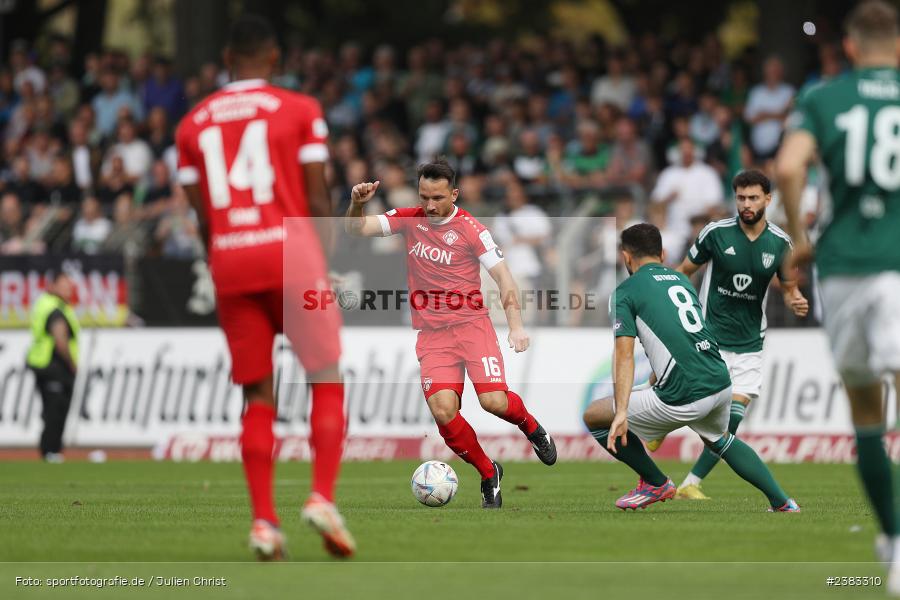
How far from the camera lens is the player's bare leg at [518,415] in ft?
37.5

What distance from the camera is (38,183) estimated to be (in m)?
24.5

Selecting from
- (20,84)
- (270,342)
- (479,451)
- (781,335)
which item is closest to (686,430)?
(781,335)

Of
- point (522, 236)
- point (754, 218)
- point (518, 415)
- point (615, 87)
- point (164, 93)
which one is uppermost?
point (164, 93)

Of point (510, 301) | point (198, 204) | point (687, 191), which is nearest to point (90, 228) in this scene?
point (687, 191)

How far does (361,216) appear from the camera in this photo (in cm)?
1109

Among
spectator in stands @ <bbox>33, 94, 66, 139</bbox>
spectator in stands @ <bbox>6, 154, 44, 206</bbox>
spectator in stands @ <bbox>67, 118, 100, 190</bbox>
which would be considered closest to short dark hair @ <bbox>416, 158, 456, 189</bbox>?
spectator in stands @ <bbox>67, 118, 100, 190</bbox>

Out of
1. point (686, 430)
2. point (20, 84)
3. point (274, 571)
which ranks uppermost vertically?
point (20, 84)

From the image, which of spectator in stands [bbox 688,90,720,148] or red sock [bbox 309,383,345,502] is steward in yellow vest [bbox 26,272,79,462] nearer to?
spectator in stands [bbox 688,90,720,148]

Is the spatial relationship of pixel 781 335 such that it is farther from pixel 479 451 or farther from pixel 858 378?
pixel 858 378

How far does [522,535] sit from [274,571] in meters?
2.01

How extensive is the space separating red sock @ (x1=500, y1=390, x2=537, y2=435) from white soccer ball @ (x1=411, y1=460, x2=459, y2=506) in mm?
818

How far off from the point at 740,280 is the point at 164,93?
15.7 metres

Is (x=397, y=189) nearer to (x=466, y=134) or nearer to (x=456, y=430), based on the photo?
(x=466, y=134)

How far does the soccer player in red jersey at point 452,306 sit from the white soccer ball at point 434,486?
385 mm
